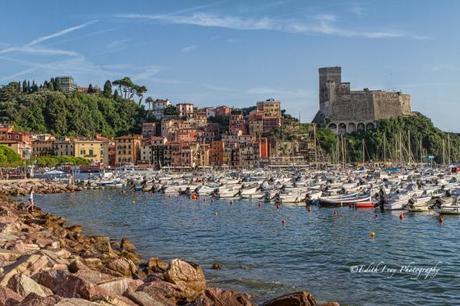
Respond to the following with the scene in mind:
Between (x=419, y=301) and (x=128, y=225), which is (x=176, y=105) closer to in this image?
(x=128, y=225)

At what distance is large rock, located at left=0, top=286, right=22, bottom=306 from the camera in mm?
7743

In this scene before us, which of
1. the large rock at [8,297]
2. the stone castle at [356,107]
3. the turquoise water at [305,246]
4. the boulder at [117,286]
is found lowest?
the turquoise water at [305,246]

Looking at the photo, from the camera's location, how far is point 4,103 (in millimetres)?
125875

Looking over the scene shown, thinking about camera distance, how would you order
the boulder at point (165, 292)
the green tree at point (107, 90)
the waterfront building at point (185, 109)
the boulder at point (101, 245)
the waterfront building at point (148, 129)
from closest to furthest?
the boulder at point (165, 292), the boulder at point (101, 245), the waterfront building at point (148, 129), the waterfront building at point (185, 109), the green tree at point (107, 90)

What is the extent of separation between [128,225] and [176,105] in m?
120

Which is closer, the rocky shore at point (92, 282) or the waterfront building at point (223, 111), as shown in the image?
the rocky shore at point (92, 282)

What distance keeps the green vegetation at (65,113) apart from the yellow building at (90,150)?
15388 mm

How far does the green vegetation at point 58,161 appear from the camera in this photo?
312 ft

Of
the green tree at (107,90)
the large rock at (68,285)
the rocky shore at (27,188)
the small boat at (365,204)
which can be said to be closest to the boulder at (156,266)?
the large rock at (68,285)

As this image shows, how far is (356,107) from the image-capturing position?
138 meters

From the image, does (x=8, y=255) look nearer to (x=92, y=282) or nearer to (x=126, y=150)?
(x=92, y=282)

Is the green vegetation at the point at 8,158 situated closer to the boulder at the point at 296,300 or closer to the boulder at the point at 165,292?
the boulder at the point at 165,292

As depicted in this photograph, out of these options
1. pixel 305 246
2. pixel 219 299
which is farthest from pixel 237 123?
pixel 219 299

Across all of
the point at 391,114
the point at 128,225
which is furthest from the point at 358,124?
the point at 128,225
